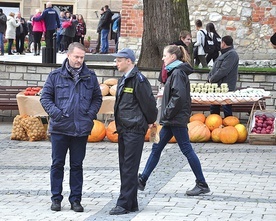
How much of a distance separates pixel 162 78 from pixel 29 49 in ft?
78.6

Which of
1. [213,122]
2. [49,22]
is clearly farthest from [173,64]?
[49,22]

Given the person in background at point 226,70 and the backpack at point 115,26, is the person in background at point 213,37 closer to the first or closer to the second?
the person in background at point 226,70

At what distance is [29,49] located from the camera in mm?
38812

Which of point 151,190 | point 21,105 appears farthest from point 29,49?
point 151,190

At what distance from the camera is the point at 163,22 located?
18.4 metres

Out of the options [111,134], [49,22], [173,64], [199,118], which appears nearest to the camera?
[173,64]

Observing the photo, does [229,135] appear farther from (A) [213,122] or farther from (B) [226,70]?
(B) [226,70]

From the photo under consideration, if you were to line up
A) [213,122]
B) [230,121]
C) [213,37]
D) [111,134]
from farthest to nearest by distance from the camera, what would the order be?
[213,37] → [230,121] → [213,122] → [111,134]

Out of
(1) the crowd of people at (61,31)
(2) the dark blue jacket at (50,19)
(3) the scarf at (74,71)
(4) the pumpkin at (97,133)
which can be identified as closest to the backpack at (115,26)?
(1) the crowd of people at (61,31)

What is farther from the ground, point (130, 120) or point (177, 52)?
point (177, 52)

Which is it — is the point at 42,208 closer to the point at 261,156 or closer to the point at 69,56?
the point at 69,56

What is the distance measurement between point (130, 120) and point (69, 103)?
0.66 metres

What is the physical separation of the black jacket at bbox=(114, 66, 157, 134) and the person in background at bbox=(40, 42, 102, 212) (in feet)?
1.06

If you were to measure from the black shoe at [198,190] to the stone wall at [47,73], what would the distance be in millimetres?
7053
